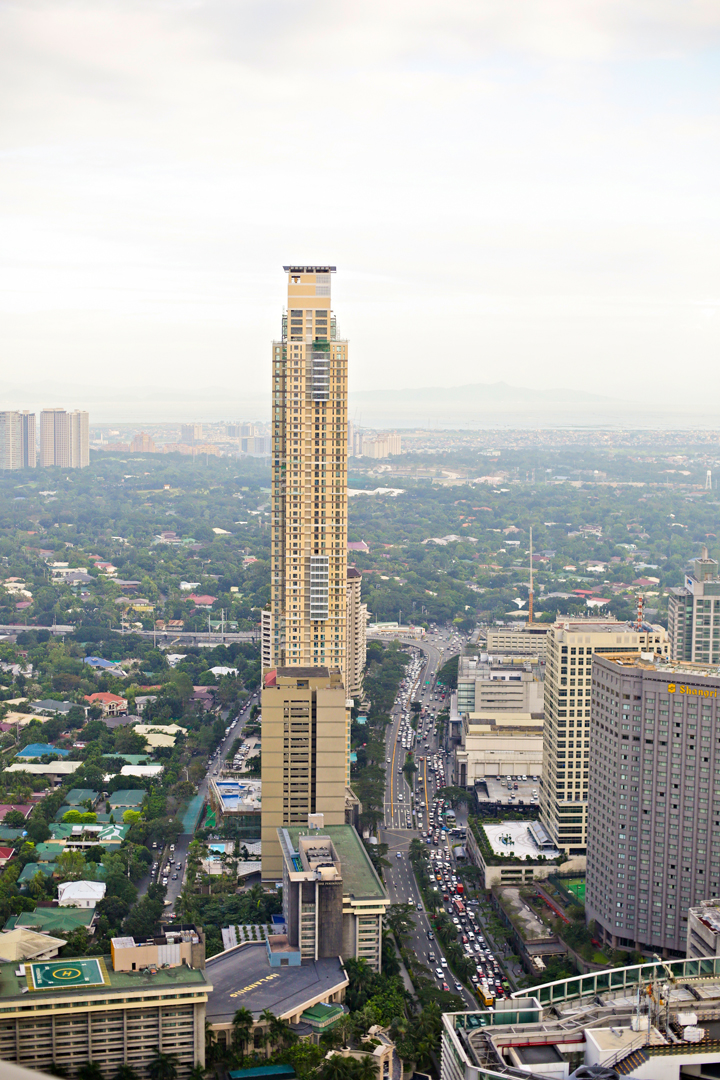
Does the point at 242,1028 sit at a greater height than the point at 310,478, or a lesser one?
lesser

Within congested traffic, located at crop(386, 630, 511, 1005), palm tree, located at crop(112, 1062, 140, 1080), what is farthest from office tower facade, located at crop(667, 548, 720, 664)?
palm tree, located at crop(112, 1062, 140, 1080)

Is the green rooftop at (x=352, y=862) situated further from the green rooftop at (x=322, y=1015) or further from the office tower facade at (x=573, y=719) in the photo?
the office tower facade at (x=573, y=719)

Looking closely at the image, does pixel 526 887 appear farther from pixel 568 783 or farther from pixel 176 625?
pixel 176 625

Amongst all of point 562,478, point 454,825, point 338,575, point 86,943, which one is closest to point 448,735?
point 454,825

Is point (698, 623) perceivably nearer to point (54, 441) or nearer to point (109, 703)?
point (109, 703)

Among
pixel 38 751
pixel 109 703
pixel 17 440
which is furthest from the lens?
pixel 17 440

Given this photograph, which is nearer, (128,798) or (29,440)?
(128,798)

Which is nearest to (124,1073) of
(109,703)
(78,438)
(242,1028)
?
(242,1028)

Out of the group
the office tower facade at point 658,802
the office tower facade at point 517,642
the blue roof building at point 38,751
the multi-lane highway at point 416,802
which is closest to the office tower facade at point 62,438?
the multi-lane highway at point 416,802
